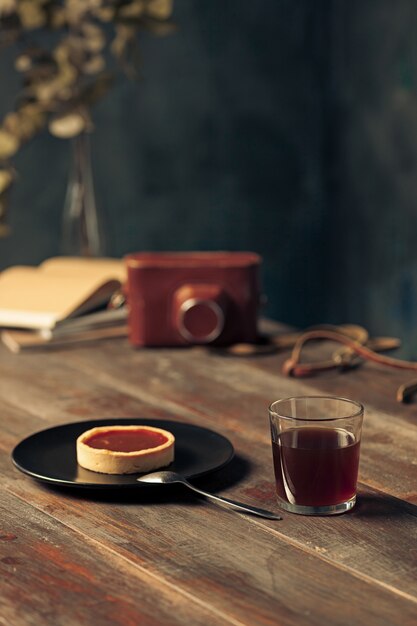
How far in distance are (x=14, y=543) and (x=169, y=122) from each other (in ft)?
7.98

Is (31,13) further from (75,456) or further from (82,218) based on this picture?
(75,456)

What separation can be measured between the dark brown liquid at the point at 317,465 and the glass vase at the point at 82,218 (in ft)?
4.16

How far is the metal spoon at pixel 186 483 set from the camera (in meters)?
1.07

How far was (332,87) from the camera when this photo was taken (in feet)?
11.6

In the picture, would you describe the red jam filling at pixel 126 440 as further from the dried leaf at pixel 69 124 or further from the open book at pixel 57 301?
the dried leaf at pixel 69 124

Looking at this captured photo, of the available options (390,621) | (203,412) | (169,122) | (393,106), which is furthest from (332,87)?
(390,621)

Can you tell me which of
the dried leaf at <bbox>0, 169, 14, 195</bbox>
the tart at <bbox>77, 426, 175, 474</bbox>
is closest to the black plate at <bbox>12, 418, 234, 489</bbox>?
the tart at <bbox>77, 426, 175, 474</bbox>

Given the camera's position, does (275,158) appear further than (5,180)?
Yes

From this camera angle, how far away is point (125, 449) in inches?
47.0

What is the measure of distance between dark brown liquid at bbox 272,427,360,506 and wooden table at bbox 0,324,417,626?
0.08 ft

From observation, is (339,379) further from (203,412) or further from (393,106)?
(393,106)

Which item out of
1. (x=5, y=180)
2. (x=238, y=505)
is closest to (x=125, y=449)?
(x=238, y=505)

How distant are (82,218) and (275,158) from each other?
4.56ft

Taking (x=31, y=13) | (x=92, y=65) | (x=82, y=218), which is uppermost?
(x=31, y=13)
